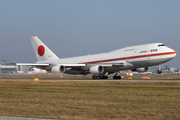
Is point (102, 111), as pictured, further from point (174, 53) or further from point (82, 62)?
point (82, 62)

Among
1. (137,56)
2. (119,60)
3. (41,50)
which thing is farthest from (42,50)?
(137,56)

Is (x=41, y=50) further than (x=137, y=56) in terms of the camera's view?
Yes

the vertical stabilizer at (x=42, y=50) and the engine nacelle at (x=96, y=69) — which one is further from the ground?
the vertical stabilizer at (x=42, y=50)

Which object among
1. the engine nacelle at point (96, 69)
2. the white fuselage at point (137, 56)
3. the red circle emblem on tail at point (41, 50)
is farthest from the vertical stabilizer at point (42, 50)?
the engine nacelle at point (96, 69)

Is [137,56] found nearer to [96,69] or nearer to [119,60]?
[119,60]

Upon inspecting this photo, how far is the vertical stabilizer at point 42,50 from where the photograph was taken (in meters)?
58.2

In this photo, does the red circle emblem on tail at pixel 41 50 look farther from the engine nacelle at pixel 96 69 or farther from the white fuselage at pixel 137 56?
the engine nacelle at pixel 96 69

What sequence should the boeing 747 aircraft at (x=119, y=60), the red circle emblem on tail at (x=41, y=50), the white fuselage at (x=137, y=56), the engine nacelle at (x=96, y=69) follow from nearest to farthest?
the white fuselage at (x=137, y=56), the boeing 747 aircraft at (x=119, y=60), the engine nacelle at (x=96, y=69), the red circle emblem on tail at (x=41, y=50)

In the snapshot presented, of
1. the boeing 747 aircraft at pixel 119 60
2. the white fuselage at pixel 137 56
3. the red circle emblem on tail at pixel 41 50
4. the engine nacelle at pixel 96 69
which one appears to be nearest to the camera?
the white fuselage at pixel 137 56

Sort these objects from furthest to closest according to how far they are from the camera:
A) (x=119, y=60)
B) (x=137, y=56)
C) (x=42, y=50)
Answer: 1. (x=42, y=50)
2. (x=119, y=60)
3. (x=137, y=56)

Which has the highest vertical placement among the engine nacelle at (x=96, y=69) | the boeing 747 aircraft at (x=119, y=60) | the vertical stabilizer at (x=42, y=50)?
the vertical stabilizer at (x=42, y=50)

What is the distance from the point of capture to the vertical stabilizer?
191ft

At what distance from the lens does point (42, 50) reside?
58.2m

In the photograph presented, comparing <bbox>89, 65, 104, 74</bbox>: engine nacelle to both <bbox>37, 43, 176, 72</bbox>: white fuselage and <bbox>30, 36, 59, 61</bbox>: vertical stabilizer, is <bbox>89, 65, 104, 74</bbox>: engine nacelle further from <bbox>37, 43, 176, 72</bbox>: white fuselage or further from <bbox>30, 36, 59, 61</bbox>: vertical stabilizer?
<bbox>30, 36, 59, 61</bbox>: vertical stabilizer
